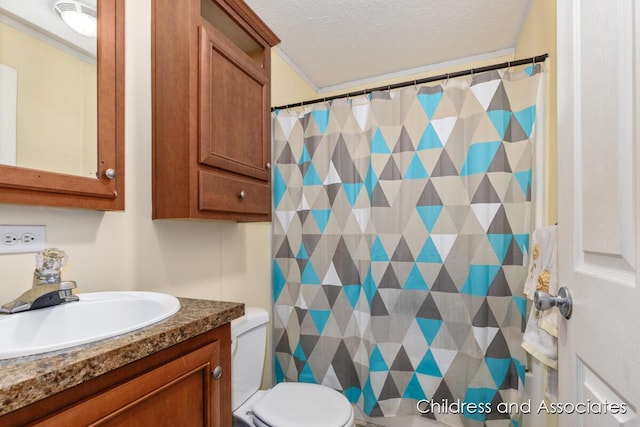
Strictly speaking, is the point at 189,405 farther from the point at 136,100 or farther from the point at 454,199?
the point at 454,199

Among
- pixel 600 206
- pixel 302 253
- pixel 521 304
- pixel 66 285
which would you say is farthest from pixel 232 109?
pixel 521 304

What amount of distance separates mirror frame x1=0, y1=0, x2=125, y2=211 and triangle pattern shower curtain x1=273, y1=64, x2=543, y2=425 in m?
0.99

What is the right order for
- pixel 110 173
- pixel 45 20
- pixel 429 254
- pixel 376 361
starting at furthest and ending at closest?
pixel 376 361, pixel 429 254, pixel 110 173, pixel 45 20

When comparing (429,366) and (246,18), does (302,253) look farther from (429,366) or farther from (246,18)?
(246,18)

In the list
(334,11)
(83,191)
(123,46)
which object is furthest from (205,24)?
(334,11)

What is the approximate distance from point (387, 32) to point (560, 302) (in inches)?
69.8

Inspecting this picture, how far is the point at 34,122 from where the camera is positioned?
0.88 m

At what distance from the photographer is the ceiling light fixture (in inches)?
37.4

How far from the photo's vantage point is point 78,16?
3.22ft

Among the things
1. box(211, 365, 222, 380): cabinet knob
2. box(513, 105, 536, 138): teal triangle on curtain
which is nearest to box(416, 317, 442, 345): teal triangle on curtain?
box(513, 105, 536, 138): teal triangle on curtain

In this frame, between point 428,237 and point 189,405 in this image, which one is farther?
point 428,237

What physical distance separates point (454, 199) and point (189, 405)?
138cm

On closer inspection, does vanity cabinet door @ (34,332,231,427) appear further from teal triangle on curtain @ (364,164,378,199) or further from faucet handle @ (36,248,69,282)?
teal triangle on curtain @ (364,164,378,199)

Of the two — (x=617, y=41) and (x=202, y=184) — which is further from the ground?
(x=617, y=41)
